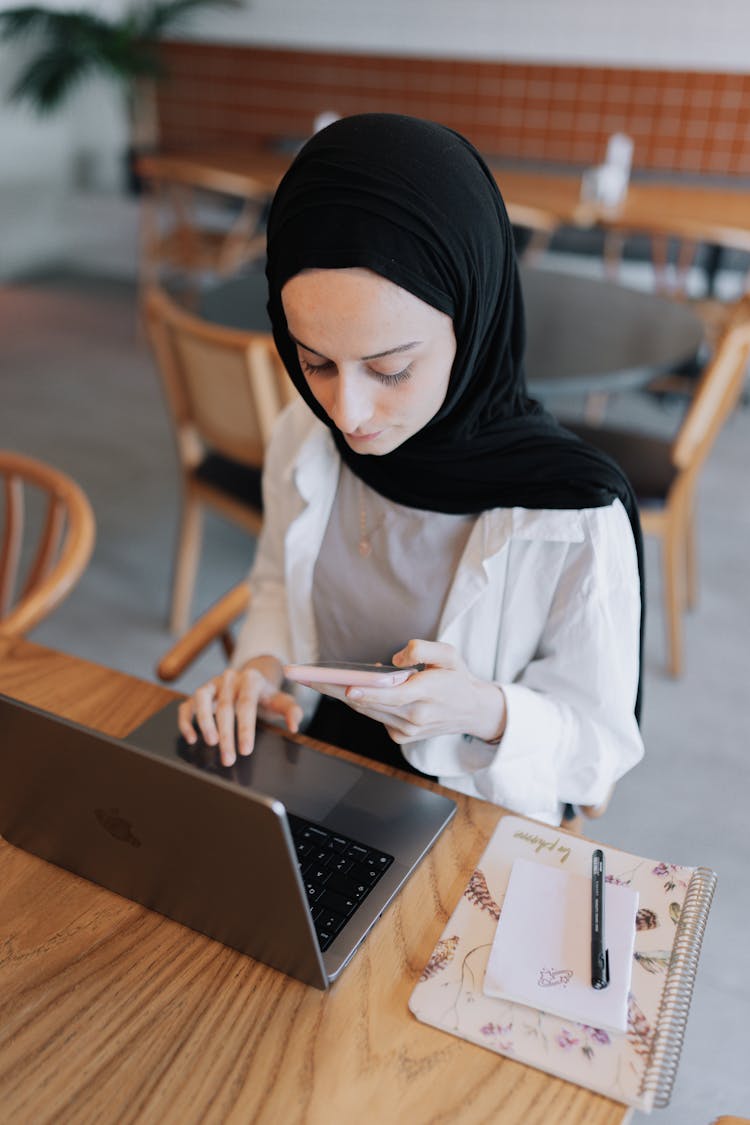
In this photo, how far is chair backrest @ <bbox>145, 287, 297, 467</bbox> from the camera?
2248mm

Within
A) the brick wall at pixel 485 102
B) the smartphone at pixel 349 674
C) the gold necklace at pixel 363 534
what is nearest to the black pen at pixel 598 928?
the smartphone at pixel 349 674

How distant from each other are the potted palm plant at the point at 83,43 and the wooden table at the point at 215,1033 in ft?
18.9

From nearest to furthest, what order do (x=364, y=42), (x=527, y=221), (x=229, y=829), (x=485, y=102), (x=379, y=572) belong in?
1. (x=229, y=829)
2. (x=379, y=572)
3. (x=527, y=221)
4. (x=485, y=102)
5. (x=364, y=42)

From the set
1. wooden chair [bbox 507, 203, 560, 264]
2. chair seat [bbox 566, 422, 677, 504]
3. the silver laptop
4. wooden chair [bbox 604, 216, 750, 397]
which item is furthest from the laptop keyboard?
wooden chair [bbox 507, 203, 560, 264]

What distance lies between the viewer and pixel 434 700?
0.98 meters

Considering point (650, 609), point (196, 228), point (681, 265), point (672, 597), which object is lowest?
point (650, 609)

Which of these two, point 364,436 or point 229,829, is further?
point 364,436

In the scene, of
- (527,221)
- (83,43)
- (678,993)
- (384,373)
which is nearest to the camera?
(678,993)

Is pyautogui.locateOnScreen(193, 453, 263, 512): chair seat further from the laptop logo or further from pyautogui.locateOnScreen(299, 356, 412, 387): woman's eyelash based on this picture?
the laptop logo

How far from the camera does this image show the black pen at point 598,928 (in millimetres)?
831

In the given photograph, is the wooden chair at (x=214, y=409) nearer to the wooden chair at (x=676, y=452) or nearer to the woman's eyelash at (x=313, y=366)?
the wooden chair at (x=676, y=452)

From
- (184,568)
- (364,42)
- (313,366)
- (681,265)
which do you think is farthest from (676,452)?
(364,42)

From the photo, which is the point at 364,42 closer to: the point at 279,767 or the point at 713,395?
the point at 713,395

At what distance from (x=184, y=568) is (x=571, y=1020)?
2083 mm
